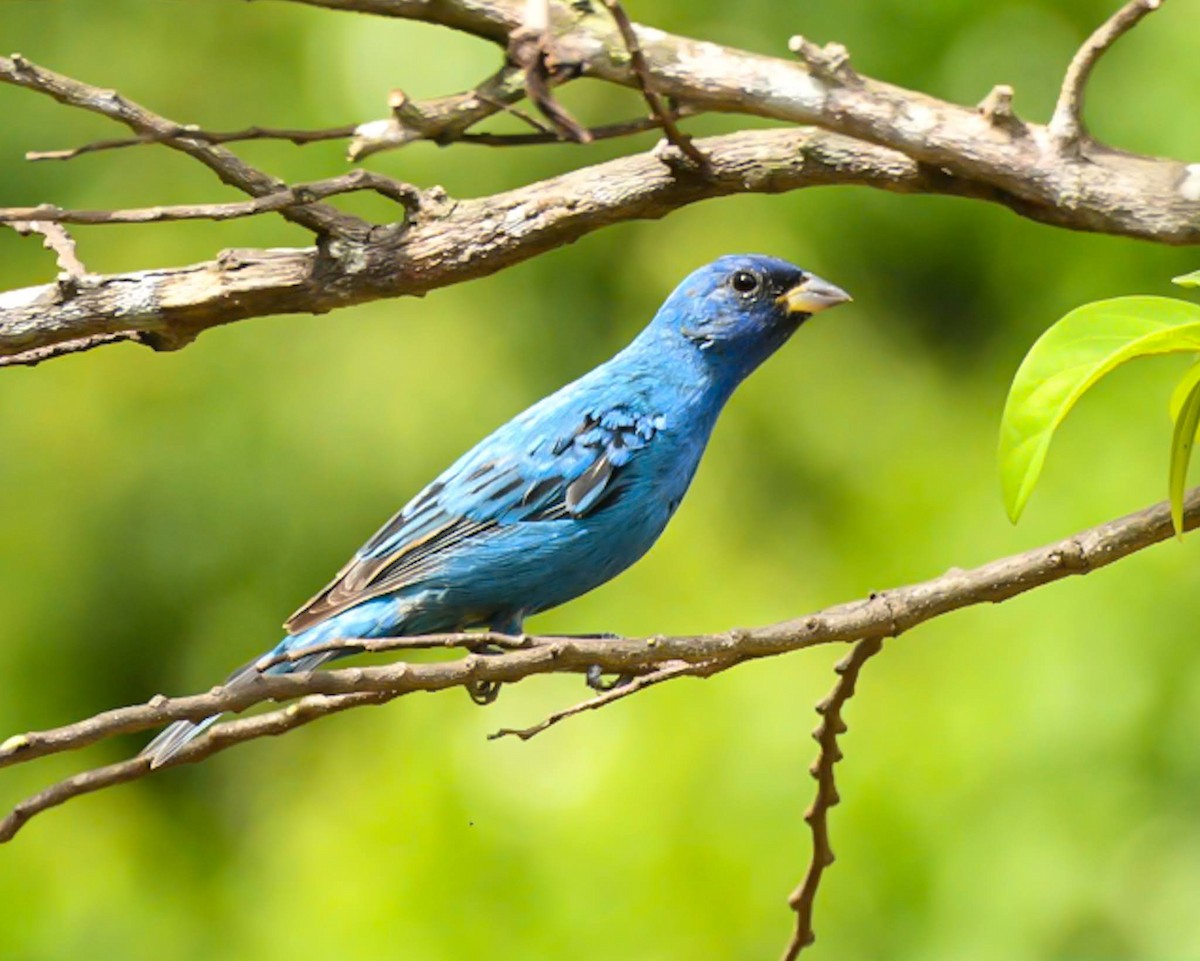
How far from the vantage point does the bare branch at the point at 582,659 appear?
183cm

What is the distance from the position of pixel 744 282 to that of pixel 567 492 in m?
0.54

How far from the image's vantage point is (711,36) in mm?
5746

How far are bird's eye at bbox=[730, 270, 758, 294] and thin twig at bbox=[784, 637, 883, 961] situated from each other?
1.17 meters

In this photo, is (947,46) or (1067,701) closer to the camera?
(1067,701)

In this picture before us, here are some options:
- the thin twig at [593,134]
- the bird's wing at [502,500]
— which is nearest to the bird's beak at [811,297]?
the bird's wing at [502,500]

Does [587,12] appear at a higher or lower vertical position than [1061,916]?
higher

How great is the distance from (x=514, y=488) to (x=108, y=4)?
431 cm

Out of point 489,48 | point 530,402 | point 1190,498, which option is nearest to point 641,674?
point 1190,498

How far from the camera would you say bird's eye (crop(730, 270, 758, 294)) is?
3320mm

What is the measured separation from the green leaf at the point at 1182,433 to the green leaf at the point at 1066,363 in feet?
0.12

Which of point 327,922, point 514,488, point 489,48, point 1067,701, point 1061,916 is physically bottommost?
point 327,922

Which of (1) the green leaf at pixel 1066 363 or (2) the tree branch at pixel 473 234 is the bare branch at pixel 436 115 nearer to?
(2) the tree branch at pixel 473 234

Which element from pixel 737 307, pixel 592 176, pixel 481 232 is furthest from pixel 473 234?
pixel 737 307

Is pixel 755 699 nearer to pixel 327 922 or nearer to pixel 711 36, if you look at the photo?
pixel 327 922
